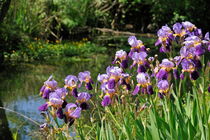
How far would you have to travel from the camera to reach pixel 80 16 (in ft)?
48.8

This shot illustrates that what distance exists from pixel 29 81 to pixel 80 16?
797cm

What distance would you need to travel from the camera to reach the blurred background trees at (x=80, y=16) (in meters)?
10.2

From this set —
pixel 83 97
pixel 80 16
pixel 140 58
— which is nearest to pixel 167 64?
pixel 140 58

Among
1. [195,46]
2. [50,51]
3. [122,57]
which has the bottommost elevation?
[50,51]

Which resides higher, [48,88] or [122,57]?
[122,57]

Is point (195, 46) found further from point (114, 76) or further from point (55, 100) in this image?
point (55, 100)

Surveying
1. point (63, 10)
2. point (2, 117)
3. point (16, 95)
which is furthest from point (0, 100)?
point (63, 10)

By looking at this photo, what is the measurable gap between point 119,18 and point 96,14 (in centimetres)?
326

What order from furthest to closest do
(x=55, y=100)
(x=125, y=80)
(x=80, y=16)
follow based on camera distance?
(x=80, y=16)
(x=125, y=80)
(x=55, y=100)

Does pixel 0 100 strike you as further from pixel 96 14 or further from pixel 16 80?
pixel 96 14

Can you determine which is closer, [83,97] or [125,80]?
[83,97]

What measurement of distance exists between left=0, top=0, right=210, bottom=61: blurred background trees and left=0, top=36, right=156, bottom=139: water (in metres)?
1.38

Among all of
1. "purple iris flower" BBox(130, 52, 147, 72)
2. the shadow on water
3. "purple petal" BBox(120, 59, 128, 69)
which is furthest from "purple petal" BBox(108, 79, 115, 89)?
the shadow on water

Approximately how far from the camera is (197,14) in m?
19.1
